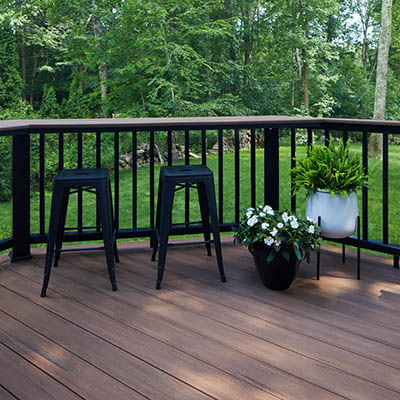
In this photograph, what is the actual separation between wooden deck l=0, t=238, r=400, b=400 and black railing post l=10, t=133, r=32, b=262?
14 cm

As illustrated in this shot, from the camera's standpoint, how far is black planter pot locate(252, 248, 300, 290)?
239cm

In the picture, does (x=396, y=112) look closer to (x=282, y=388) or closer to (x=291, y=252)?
(x=291, y=252)

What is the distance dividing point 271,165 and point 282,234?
36.4 inches

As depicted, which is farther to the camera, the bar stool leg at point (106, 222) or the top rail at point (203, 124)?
the top rail at point (203, 124)

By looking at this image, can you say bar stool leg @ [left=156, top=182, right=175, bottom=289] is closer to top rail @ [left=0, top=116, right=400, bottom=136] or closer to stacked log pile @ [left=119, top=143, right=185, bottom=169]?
top rail @ [left=0, top=116, right=400, bottom=136]

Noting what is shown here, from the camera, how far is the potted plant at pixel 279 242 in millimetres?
2363

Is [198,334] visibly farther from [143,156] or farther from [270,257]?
[143,156]

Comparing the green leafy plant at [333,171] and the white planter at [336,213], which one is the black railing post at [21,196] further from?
the white planter at [336,213]

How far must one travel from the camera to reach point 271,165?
3.21m

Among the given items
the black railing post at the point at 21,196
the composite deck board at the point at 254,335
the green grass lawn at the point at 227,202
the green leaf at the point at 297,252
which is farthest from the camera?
the green grass lawn at the point at 227,202

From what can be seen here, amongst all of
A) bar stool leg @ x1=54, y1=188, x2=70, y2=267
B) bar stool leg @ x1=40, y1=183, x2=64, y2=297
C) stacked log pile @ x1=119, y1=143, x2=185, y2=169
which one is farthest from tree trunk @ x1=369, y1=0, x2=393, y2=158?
bar stool leg @ x1=40, y1=183, x2=64, y2=297

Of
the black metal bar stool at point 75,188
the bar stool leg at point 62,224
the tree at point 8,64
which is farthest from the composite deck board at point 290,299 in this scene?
the tree at point 8,64

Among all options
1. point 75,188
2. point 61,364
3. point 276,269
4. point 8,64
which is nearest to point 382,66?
point 276,269

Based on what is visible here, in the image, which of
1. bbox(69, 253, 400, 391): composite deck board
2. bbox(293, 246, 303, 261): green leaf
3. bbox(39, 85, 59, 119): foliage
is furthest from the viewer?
bbox(39, 85, 59, 119): foliage
